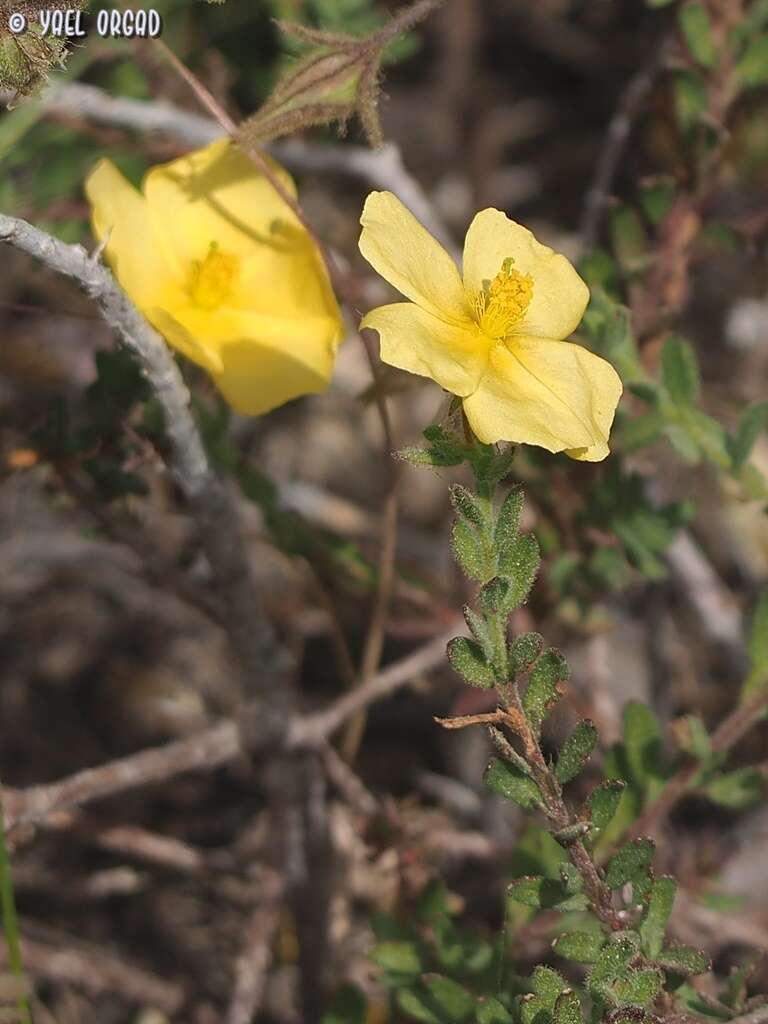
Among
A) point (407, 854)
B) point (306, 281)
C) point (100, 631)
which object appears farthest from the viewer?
point (100, 631)

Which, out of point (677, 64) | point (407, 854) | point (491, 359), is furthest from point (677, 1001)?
point (677, 64)

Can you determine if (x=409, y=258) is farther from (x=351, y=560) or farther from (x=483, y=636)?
(x=351, y=560)

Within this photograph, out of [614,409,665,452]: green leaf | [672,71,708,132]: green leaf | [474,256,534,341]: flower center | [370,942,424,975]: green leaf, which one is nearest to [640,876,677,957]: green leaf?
[370,942,424,975]: green leaf

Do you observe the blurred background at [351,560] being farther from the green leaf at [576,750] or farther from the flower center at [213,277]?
the green leaf at [576,750]

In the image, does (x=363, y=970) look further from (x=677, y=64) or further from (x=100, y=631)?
(x=677, y=64)

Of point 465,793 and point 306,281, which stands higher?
point 306,281

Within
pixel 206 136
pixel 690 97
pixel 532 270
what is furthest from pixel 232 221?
pixel 690 97
